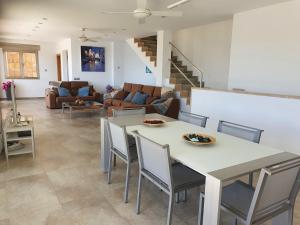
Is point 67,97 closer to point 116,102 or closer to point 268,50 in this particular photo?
point 116,102

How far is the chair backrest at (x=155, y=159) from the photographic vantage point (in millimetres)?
1773

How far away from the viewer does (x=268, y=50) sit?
14.1 ft

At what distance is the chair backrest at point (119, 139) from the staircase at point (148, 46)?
16.7 feet

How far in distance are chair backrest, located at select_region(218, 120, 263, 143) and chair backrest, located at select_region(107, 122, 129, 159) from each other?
107 cm

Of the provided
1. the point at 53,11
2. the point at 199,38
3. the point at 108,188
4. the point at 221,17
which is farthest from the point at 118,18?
the point at 108,188

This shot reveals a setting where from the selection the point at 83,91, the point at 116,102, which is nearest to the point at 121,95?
the point at 116,102

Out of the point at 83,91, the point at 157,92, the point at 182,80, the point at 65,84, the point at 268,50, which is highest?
the point at 268,50

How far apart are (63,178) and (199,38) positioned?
19.0 feet

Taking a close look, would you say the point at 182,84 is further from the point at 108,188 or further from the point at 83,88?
the point at 108,188

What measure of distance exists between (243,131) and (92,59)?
8137mm

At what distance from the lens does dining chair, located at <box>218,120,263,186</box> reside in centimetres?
223

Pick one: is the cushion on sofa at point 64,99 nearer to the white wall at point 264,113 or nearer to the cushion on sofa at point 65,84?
the cushion on sofa at point 65,84

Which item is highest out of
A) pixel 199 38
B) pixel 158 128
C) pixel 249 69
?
pixel 199 38

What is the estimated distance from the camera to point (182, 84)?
670 centimetres
